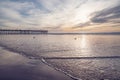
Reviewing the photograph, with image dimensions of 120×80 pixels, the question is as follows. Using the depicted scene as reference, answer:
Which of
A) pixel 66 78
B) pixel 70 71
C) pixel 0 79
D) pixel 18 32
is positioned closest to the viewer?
pixel 0 79

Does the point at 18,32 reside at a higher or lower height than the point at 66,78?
higher

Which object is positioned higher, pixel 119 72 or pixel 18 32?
pixel 18 32

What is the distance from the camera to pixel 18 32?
172250 mm

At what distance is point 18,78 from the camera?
10.9m

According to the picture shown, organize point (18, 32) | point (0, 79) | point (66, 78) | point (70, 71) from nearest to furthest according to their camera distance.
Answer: point (0, 79) → point (66, 78) → point (70, 71) → point (18, 32)

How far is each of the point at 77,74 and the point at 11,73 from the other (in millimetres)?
Result: 5032

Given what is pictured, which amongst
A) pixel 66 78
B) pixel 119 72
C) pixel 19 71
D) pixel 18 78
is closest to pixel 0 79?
pixel 18 78

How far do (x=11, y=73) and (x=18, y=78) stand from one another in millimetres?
1554

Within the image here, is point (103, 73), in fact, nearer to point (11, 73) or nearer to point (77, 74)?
point (77, 74)

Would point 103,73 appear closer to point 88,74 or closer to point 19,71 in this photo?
point 88,74

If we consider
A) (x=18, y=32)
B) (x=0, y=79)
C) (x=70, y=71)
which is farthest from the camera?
(x=18, y=32)

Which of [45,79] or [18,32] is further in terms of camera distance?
[18,32]

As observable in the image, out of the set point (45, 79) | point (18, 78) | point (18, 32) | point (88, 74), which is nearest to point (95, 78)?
point (88, 74)

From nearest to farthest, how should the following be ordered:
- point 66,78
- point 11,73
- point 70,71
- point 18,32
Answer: point 66,78 → point 11,73 → point 70,71 → point 18,32
